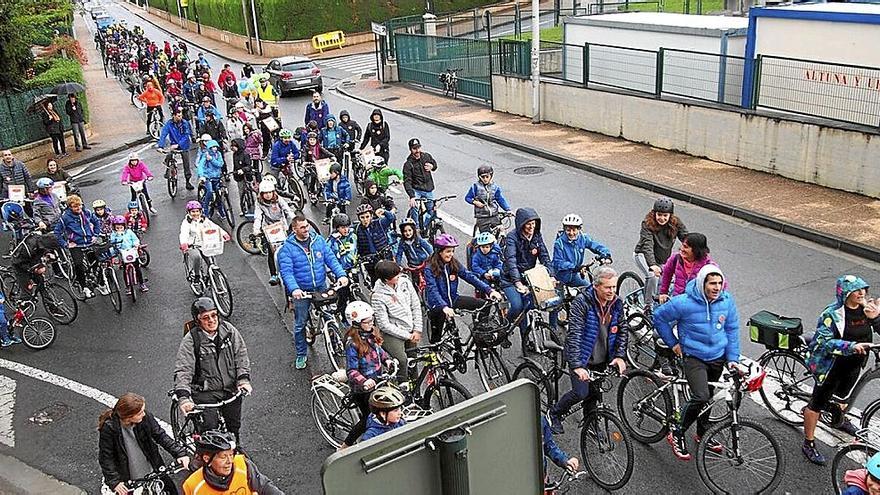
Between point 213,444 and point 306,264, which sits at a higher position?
point 213,444

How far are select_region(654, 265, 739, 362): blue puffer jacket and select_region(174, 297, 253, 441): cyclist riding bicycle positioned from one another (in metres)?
3.72

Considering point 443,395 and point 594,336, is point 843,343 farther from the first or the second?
point 443,395

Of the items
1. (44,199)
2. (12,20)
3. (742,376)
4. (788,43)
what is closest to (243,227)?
(44,199)

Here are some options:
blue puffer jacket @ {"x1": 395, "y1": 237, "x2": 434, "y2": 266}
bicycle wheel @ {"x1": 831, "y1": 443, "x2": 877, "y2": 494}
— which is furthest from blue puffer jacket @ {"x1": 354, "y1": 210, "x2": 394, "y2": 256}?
bicycle wheel @ {"x1": 831, "y1": 443, "x2": 877, "y2": 494}

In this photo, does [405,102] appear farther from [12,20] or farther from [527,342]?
[527,342]

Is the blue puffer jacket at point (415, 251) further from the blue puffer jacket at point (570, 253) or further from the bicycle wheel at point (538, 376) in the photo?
the bicycle wheel at point (538, 376)

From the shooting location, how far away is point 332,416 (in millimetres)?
7383

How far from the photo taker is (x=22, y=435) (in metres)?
8.15

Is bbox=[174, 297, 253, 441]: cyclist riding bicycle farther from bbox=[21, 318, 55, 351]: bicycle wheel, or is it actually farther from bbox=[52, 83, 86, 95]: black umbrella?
bbox=[52, 83, 86, 95]: black umbrella

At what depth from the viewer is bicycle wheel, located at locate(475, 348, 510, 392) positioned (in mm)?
7738

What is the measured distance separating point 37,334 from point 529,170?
1109 centimetres

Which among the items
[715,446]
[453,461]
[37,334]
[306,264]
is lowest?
[37,334]

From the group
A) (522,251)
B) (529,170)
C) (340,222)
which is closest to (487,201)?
(340,222)

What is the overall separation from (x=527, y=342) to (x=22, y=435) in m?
5.59
